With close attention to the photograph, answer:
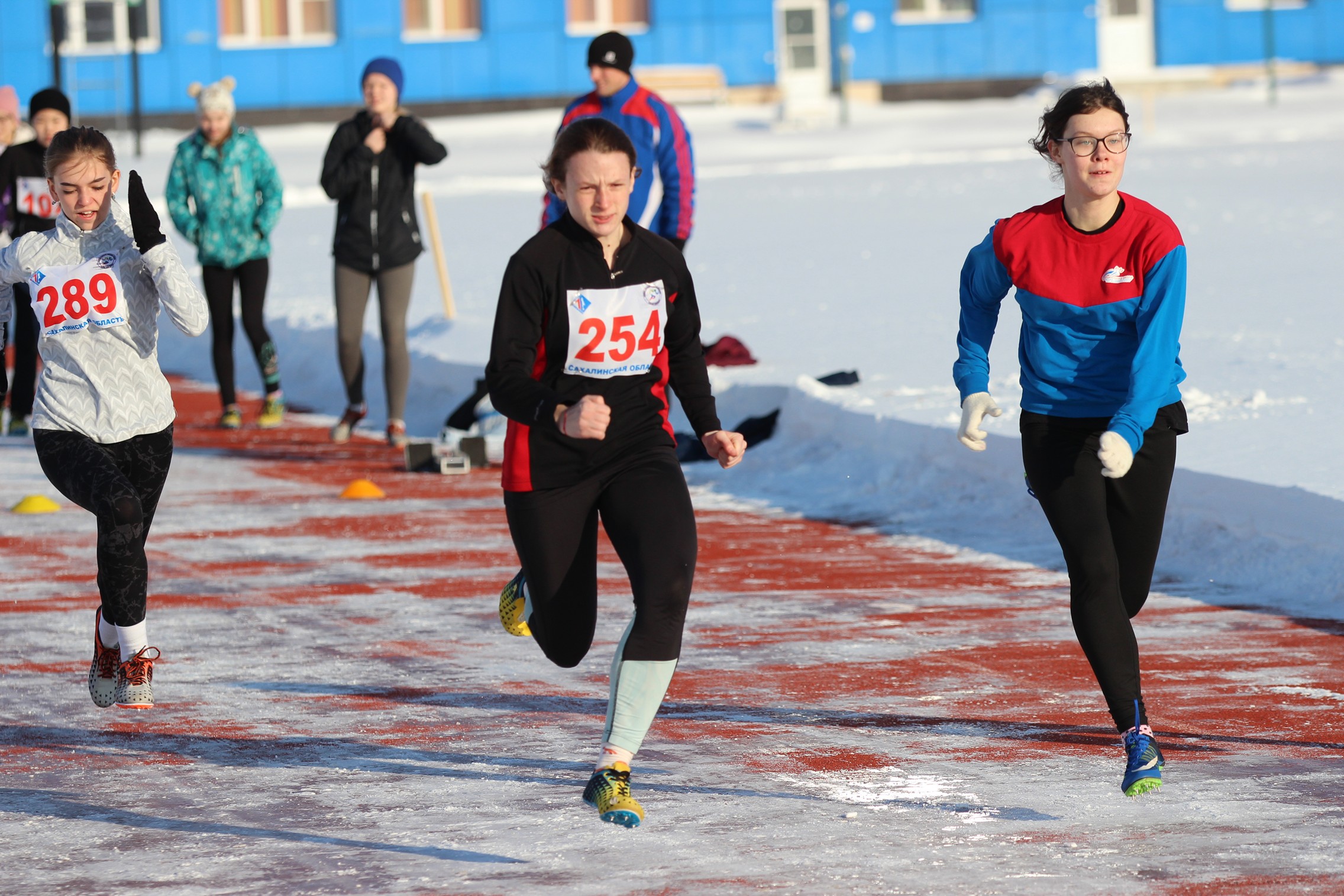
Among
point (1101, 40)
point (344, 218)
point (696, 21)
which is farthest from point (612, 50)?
point (1101, 40)

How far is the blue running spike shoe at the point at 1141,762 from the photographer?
5059 mm

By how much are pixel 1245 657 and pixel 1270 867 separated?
2.36 metres

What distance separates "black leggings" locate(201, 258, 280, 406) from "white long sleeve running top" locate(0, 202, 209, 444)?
19.3 feet

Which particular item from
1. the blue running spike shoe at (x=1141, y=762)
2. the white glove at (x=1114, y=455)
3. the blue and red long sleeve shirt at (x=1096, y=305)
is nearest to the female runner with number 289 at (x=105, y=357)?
the blue and red long sleeve shirt at (x=1096, y=305)

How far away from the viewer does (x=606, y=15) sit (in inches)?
1774

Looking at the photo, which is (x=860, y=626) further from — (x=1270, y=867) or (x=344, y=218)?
(x=344, y=218)

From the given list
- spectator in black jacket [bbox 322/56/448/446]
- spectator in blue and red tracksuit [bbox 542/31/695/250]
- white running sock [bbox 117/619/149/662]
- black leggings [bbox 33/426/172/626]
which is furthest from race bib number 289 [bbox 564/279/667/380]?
spectator in black jacket [bbox 322/56/448/446]

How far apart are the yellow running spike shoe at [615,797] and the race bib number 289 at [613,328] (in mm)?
970

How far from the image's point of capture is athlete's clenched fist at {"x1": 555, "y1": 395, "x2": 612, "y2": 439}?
4.81 meters

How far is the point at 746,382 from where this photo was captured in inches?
483

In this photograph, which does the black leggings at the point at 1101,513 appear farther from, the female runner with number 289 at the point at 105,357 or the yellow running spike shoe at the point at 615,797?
the female runner with number 289 at the point at 105,357

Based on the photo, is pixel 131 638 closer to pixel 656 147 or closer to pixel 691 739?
pixel 691 739

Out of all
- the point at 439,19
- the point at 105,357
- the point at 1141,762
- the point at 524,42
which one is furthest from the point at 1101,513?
the point at 439,19

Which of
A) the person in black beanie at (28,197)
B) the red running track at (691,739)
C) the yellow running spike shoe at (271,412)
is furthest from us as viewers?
the yellow running spike shoe at (271,412)
